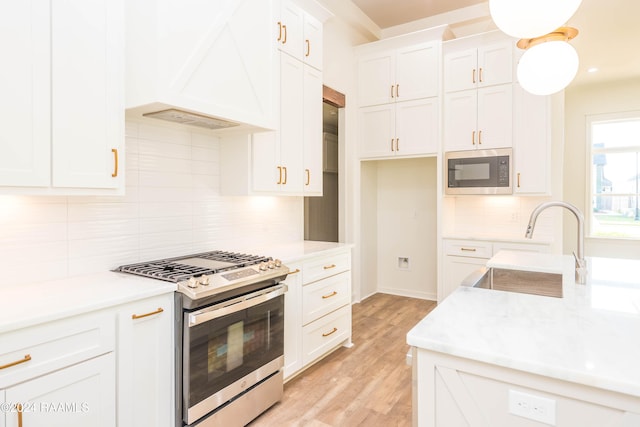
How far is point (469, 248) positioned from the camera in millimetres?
4129

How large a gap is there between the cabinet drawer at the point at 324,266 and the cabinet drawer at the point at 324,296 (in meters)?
0.04

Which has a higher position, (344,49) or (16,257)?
(344,49)

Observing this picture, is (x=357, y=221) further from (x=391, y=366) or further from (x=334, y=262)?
(x=391, y=366)

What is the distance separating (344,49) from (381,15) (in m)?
0.66

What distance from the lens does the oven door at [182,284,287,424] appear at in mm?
1830

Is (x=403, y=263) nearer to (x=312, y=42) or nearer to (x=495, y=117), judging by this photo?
(x=495, y=117)

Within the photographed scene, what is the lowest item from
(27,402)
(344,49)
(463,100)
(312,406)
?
(312,406)

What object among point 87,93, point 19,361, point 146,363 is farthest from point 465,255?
point 19,361

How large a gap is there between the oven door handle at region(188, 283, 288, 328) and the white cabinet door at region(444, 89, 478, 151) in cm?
281

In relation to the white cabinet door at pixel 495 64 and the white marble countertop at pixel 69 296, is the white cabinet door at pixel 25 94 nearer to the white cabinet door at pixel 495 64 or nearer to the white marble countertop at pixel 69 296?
the white marble countertop at pixel 69 296

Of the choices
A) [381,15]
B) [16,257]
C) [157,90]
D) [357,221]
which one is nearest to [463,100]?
[381,15]

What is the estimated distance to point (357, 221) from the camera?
15.0 ft

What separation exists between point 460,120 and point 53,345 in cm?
404

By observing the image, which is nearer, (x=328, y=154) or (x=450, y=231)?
(x=450, y=231)
